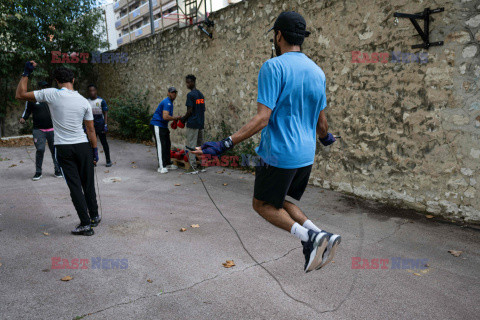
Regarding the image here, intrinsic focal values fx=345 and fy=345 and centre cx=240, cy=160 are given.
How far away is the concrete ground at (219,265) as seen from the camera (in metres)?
2.76

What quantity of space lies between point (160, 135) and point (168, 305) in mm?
5838

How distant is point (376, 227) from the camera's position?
4641mm

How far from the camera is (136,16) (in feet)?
210

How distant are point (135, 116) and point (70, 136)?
30.6 ft

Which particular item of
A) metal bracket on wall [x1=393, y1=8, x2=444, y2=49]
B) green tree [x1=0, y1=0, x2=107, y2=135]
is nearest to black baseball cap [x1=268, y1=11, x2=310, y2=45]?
metal bracket on wall [x1=393, y1=8, x2=444, y2=49]

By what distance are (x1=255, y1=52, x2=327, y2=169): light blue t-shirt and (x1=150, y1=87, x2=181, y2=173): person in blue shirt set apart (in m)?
5.61

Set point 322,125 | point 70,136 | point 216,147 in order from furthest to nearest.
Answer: point 70,136, point 322,125, point 216,147

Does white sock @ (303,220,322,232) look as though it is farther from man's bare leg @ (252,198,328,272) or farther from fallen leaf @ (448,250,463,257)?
fallen leaf @ (448,250,463,257)

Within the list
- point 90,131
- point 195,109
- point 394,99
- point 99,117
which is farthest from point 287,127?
point 99,117

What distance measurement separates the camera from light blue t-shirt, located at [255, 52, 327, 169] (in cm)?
254

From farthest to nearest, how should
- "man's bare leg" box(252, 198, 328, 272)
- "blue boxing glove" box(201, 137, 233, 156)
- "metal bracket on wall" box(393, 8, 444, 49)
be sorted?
"metal bracket on wall" box(393, 8, 444, 49), "man's bare leg" box(252, 198, 328, 272), "blue boxing glove" box(201, 137, 233, 156)

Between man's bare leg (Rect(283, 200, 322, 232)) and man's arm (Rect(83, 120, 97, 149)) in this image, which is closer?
man's bare leg (Rect(283, 200, 322, 232))

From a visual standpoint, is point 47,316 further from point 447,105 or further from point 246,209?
point 447,105

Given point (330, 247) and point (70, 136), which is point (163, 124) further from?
Result: point (330, 247)
